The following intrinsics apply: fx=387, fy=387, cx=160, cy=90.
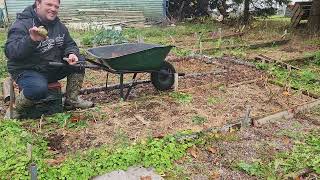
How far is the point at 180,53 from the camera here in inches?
376

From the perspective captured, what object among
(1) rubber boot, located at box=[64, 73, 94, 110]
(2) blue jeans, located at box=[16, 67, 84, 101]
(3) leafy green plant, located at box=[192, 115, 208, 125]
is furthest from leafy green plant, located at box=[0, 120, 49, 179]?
(3) leafy green plant, located at box=[192, 115, 208, 125]

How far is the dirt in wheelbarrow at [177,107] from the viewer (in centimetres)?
467

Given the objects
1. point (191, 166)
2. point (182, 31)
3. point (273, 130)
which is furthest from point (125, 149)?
point (182, 31)

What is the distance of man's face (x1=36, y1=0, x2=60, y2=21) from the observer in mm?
4750

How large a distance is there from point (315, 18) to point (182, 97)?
30.0 ft

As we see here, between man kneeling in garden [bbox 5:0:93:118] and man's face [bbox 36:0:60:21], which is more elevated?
man's face [bbox 36:0:60:21]

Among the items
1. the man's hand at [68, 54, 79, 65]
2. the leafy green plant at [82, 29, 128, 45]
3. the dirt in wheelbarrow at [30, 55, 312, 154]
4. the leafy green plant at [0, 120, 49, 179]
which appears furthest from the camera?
the leafy green plant at [82, 29, 128, 45]

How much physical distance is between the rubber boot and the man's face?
0.88 m

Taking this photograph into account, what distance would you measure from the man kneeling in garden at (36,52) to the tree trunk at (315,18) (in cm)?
1024

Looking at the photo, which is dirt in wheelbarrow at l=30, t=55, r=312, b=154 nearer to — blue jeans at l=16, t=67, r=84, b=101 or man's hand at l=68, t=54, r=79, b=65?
blue jeans at l=16, t=67, r=84, b=101

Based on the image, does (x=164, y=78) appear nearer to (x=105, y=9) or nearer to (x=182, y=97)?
(x=182, y=97)

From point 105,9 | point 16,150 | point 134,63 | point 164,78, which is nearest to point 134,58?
point 134,63

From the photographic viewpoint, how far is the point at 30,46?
4.45 meters

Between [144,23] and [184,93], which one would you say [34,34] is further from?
[144,23]
